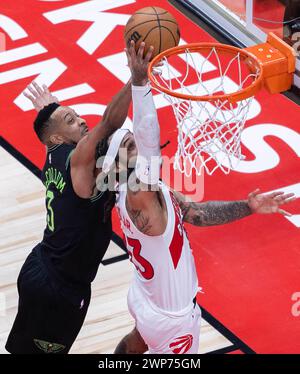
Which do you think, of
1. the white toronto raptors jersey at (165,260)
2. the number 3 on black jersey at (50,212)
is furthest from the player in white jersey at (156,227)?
the number 3 on black jersey at (50,212)

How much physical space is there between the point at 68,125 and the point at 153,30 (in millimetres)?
871

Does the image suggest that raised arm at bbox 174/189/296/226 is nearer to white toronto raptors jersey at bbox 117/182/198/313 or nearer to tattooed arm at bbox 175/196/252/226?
tattooed arm at bbox 175/196/252/226

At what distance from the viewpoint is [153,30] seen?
7.41 metres

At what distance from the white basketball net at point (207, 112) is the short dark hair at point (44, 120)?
76 cm

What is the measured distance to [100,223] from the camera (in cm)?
772

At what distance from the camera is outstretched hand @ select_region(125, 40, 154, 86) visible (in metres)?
6.86

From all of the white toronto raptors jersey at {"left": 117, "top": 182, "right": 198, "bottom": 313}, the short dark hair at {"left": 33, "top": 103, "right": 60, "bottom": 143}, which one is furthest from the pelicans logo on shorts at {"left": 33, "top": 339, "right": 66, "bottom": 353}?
the short dark hair at {"left": 33, "top": 103, "right": 60, "bottom": 143}

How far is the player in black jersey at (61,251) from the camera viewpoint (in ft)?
25.2

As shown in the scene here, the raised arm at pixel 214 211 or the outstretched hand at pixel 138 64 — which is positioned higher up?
the outstretched hand at pixel 138 64

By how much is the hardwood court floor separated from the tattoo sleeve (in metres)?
1.14

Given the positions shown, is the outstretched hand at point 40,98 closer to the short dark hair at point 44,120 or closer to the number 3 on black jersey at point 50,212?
the short dark hair at point 44,120
